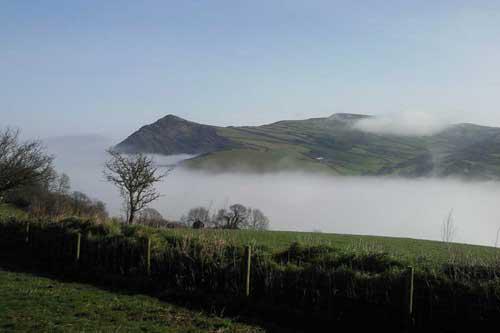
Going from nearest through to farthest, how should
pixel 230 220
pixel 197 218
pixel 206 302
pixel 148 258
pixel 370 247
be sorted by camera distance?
pixel 206 302, pixel 148 258, pixel 370 247, pixel 197 218, pixel 230 220

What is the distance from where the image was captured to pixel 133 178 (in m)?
52.9

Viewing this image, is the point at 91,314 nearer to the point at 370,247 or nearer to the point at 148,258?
the point at 148,258

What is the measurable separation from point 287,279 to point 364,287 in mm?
2749

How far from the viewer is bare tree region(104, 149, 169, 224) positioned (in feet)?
173

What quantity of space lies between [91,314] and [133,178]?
1544 inches

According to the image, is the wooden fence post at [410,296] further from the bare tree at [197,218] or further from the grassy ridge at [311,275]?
the bare tree at [197,218]

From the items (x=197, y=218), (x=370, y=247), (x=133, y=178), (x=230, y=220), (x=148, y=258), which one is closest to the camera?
(x=148, y=258)

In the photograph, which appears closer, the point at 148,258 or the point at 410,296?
the point at 410,296

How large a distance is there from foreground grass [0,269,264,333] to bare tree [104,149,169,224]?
33.8 m

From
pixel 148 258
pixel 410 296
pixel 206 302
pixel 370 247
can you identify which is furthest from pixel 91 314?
pixel 370 247

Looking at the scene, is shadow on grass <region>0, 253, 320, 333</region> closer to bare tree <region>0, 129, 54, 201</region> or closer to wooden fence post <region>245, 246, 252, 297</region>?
wooden fence post <region>245, 246, 252, 297</region>

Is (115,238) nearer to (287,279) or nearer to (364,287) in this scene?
(287,279)

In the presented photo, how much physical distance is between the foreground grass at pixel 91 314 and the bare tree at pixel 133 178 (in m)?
33.8

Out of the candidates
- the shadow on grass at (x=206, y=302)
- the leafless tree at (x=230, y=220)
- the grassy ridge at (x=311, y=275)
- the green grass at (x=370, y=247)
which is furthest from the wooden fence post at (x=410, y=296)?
the leafless tree at (x=230, y=220)
